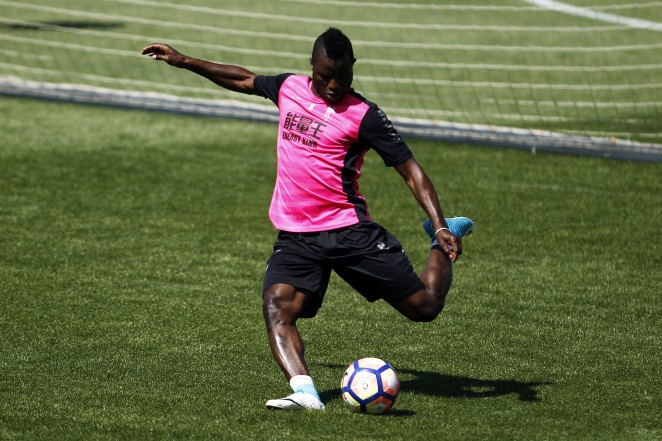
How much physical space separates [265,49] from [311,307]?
42.9ft

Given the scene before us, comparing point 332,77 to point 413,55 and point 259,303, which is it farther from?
point 413,55

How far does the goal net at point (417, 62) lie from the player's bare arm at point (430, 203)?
22.1 feet

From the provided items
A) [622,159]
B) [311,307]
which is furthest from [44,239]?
[622,159]

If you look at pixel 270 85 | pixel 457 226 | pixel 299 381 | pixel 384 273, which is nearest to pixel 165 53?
pixel 270 85

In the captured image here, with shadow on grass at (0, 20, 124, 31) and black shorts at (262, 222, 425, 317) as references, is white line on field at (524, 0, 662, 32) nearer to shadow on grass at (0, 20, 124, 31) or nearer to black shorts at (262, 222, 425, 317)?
shadow on grass at (0, 20, 124, 31)

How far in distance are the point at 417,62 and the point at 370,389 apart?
42.2 feet

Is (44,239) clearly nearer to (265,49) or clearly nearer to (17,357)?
(17,357)

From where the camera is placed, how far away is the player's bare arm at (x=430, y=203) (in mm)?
6066

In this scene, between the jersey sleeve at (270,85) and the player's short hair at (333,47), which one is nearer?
the player's short hair at (333,47)

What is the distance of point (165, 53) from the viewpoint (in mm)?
6840

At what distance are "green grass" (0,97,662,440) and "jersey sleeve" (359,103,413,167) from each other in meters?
1.27

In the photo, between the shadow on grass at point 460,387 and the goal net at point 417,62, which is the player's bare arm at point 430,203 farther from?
the goal net at point 417,62

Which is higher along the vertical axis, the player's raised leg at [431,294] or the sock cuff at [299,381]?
the player's raised leg at [431,294]

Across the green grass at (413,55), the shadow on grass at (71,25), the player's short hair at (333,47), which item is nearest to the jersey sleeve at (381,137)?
the player's short hair at (333,47)
